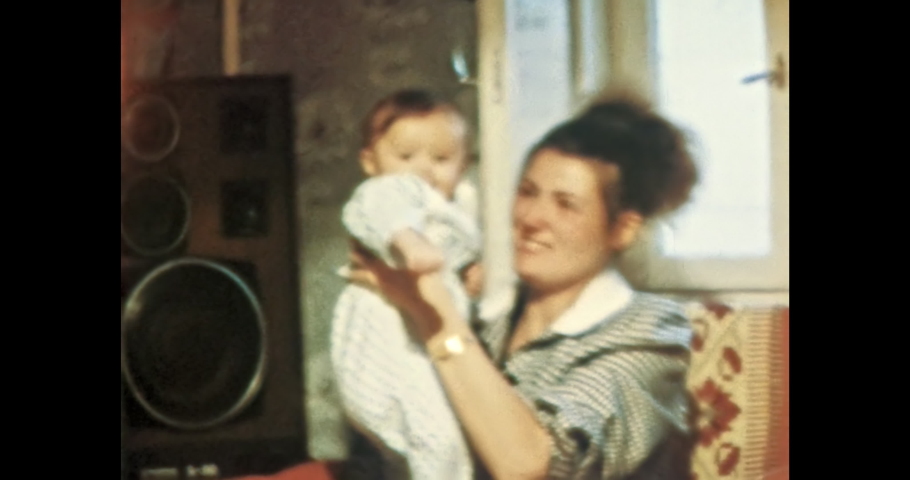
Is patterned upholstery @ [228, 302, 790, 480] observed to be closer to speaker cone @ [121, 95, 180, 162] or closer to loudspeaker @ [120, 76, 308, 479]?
loudspeaker @ [120, 76, 308, 479]

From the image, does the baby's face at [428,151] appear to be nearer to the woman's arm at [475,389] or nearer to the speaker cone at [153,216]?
the woman's arm at [475,389]

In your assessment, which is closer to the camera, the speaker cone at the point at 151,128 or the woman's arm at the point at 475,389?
the woman's arm at the point at 475,389

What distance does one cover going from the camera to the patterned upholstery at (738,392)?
58.4 inches

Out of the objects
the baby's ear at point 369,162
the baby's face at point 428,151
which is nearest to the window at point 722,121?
the baby's face at point 428,151

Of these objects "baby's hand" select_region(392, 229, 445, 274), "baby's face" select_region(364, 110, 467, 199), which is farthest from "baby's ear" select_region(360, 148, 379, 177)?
"baby's hand" select_region(392, 229, 445, 274)

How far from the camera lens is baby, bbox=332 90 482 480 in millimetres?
1463

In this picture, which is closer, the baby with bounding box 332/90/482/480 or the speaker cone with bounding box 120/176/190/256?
the baby with bounding box 332/90/482/480

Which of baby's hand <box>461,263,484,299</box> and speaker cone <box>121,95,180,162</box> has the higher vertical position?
speaker cone <box>121,95,180,162</box>

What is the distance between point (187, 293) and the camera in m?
1.56

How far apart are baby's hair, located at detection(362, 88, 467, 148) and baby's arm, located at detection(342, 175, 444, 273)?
0.08m

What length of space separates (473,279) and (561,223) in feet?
0.54

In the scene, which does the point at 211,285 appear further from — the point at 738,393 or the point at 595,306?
the point at 738,393

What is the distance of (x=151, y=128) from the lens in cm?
159
